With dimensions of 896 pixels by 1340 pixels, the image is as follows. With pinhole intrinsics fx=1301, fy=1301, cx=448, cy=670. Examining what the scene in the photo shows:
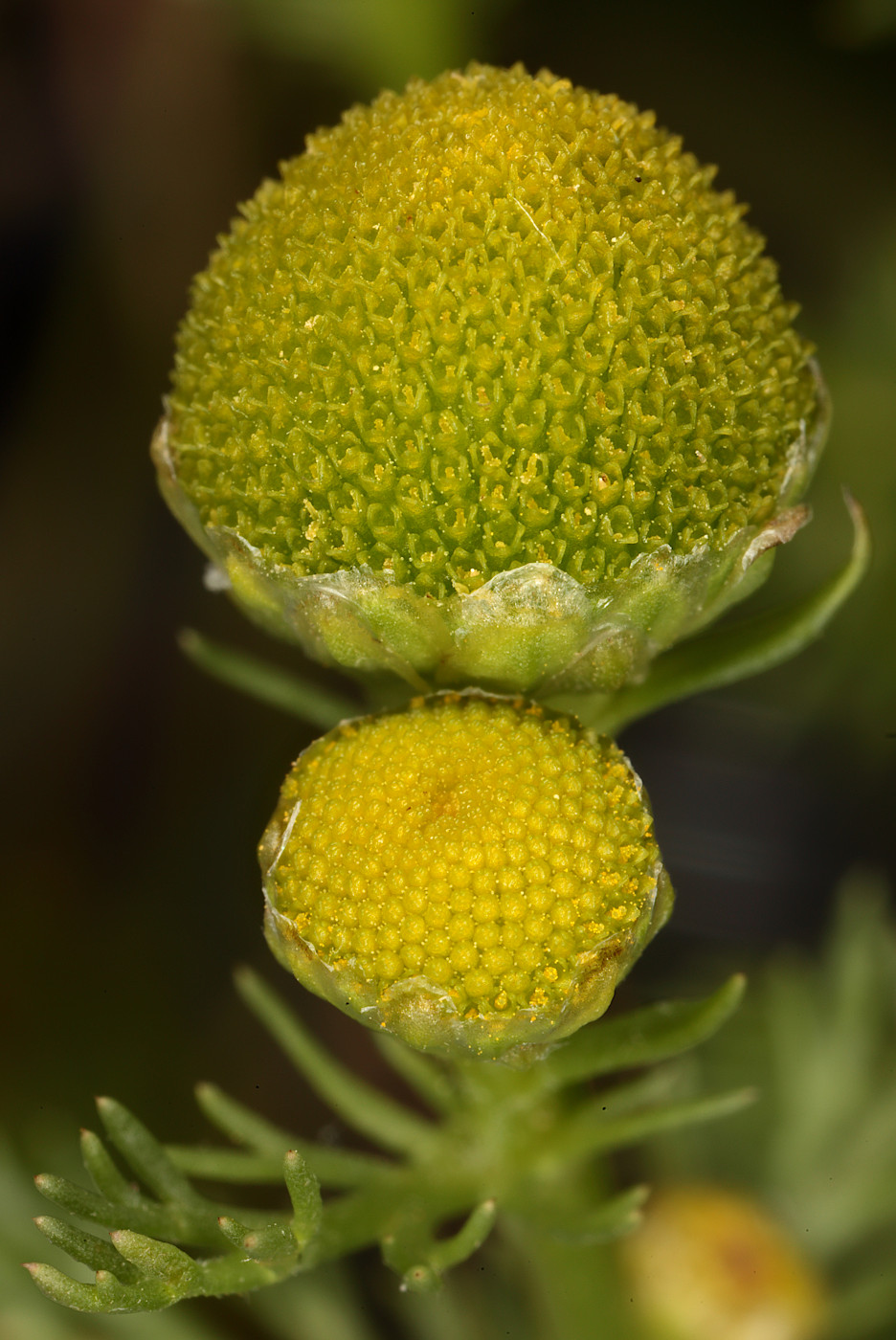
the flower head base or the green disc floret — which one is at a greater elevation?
the green disc floret

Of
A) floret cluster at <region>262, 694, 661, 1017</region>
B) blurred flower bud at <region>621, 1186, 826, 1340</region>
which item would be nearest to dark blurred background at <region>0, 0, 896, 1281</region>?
blurred flower bud at <region>621, 1186, 826, 1340</region>

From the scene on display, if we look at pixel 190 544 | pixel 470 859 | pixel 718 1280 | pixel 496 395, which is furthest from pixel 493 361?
pixel 190 544

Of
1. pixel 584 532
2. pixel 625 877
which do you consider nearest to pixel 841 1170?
pixel 625 877

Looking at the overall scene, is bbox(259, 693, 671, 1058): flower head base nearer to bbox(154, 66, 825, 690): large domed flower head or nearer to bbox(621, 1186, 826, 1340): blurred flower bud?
bbox(154, 66, 825, 690): large domed flower head

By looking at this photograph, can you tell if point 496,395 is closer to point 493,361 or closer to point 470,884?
point 493,361

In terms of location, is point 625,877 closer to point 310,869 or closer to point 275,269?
point 310,869

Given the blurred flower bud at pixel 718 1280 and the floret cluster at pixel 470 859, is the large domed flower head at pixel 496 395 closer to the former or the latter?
the floret cluster at pixel 470 859

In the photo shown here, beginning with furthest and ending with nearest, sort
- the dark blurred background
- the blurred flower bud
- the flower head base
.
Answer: the dark blurred background, the blurred flower bud, the flower head base
